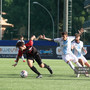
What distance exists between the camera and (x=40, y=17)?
297 feet

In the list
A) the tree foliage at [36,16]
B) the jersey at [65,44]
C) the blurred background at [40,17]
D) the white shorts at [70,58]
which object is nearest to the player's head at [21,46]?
the jersey at [65,44]

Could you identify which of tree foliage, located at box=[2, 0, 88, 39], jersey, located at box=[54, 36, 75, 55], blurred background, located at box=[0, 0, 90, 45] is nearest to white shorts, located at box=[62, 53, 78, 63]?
jersey, located at box=[54, 36, 75, 55]

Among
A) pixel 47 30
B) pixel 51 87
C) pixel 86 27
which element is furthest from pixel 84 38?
pixel 51 87

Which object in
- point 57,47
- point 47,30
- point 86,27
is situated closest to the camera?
point 57,47

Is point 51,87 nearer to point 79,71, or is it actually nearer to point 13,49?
point 79,71

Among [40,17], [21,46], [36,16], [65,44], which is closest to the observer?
[21,46]

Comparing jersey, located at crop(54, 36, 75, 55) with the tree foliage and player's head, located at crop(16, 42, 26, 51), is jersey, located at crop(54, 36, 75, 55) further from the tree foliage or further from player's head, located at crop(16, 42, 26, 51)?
the tree foliage

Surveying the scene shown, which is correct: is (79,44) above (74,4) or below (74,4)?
below

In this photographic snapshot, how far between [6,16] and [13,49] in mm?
65265

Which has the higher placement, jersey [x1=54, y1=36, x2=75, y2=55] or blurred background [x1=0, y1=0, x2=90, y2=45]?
blurred background [x1=0, y1=0, x2=90, y2=45]

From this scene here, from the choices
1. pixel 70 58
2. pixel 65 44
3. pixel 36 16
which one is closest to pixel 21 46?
pixel 65 44

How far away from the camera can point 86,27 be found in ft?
229

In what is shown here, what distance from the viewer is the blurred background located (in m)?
74.1

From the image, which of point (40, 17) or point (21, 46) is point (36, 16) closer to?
point (40, 17)
